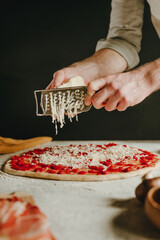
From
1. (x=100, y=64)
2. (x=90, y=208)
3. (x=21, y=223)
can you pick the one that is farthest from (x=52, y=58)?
(x=21, y=223)

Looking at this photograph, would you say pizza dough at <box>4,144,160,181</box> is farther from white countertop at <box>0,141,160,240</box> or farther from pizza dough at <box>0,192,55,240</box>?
pizza dough at <box>0,192,55,240</box>

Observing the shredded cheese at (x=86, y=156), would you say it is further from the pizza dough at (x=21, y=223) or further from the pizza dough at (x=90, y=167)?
the pizza dough at (x=21, y=223)

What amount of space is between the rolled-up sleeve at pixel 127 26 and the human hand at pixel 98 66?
98mm

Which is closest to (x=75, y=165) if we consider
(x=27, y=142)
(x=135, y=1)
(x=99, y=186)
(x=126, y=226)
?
(x=99, y=186)

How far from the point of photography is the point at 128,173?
4.49 ft

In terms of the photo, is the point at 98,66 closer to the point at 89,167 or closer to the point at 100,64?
the point at 100,64

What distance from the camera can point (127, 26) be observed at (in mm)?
2320

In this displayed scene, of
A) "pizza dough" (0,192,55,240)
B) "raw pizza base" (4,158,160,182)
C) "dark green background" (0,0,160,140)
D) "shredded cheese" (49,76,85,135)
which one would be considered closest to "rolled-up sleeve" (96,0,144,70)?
"dark green background" (0,0,160,140)

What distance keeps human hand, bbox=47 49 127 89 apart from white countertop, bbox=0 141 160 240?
928mm

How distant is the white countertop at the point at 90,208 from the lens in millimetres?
812

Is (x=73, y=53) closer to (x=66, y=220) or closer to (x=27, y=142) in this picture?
(x=27, y=142)

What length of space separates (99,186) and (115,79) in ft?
2.11

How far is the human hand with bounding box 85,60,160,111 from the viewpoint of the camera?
5.16ft

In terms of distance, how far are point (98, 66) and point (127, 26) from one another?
1.62 ft
